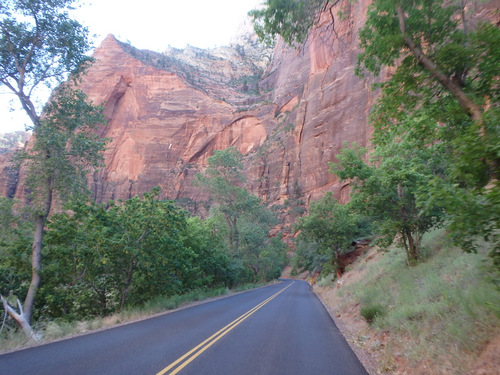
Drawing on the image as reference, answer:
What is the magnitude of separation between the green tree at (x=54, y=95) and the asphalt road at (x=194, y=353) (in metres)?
6.01

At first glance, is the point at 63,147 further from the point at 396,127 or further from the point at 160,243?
the point at 396,127

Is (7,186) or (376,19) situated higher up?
(7,186)

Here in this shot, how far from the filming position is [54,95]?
12.6m

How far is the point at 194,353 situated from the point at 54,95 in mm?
12476

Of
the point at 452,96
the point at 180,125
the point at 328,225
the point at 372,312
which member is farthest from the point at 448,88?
the point at 180,125

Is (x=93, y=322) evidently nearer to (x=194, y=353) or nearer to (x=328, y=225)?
(x=194, y=353)

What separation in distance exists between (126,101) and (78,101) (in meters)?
72.2

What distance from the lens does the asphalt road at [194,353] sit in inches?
201

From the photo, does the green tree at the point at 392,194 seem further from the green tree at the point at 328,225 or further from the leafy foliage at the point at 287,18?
the green tree at the point at 328,225

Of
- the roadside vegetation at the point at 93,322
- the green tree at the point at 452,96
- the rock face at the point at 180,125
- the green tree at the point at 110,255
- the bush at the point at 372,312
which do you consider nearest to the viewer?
the green tree at the point at 452,96

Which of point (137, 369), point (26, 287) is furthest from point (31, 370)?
point (26, 287)

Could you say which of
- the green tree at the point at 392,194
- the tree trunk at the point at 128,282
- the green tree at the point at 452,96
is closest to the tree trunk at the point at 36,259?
the tree trunk at the point at 128,282

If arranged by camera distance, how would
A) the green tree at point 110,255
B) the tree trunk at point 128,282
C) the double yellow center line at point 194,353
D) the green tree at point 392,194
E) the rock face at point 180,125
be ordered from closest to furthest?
the double yellow center line at point 194,353
the green tree at point 392,194
the green tree at point 110,255
the tree trunk at point 128,282
the rock face at point 180,125

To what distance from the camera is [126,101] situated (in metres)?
77.2
